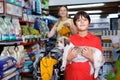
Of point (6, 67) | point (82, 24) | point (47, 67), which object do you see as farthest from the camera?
point (47, 67)

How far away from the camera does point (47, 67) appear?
9.50 ft

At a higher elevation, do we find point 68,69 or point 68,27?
point 68,27

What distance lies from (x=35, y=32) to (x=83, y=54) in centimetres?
228

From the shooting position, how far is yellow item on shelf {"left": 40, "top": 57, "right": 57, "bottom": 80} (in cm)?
288

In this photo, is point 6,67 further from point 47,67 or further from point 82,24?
point 82,24

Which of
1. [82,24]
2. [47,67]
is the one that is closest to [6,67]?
[47,67]

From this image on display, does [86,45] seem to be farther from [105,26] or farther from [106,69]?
[105,26]

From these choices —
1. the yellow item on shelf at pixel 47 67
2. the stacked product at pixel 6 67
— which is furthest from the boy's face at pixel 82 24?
the yellow item on shelf at pixel 47 67

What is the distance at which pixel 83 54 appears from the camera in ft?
6.32

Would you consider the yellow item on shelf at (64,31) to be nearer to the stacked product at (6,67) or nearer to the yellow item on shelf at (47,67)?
the yellow item on shelf at (47,67)

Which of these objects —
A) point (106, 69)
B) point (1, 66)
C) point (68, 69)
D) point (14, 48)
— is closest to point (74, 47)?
point (68, 69)

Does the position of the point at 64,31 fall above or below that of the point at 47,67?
above

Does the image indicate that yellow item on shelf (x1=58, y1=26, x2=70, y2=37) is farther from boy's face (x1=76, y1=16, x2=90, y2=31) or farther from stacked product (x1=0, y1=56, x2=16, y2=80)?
boy's face (x1=76, y1=16, x2=90, y2=31)

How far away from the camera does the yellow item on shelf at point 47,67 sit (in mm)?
2883
